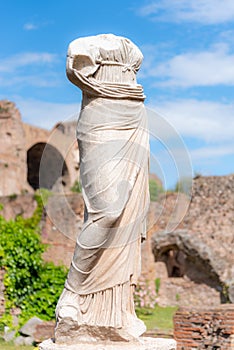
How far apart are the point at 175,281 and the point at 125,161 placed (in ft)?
51.6

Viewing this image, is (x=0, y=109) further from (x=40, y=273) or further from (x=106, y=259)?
(x=106, y=259)

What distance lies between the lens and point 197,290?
19.5m

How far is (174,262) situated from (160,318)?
7.97 metres

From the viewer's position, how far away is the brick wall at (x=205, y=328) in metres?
8.46

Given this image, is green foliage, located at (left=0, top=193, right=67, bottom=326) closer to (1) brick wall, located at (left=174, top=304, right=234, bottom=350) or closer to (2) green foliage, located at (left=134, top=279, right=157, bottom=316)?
(1) brick wall, located at (left=174, top=304, right=234, bottom=350)

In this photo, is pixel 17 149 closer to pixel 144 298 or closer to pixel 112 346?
pixel 144 298

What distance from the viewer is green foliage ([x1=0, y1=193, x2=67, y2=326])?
11289mm

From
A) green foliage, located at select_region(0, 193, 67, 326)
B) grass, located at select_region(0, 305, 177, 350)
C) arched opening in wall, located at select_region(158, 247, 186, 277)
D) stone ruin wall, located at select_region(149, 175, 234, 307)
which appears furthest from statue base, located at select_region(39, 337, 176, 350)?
arched opening in wall, located at select_region(158, 247, 186, 277)

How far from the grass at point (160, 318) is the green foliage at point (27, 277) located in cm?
192

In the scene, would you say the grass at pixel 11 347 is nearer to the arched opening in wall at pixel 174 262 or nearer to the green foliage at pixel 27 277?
the green foliage at pixel 27 277

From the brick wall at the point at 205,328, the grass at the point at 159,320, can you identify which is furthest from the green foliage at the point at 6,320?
the brick wall at the point at 205,328

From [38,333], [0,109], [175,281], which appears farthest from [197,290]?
[0,109]

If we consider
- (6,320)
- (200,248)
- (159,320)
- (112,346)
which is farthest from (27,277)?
(200,248)

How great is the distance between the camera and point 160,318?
1451 centimetres
